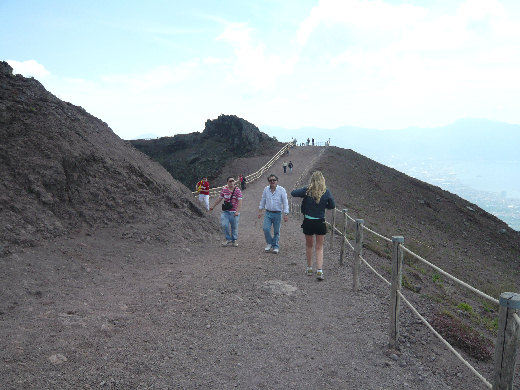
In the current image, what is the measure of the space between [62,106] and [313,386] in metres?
10.3

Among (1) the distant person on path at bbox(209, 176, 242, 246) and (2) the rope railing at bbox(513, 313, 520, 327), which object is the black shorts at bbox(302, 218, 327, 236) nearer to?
(1) the distant person on path at bbox(209, 176, 242, 246)

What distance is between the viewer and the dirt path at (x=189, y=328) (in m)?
4.23

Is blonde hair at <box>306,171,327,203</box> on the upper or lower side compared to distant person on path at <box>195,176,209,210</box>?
upper

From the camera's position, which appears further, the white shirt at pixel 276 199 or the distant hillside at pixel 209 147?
the distant hillside at pixel 209 147

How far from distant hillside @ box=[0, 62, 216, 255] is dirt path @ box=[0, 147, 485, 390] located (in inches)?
24.9

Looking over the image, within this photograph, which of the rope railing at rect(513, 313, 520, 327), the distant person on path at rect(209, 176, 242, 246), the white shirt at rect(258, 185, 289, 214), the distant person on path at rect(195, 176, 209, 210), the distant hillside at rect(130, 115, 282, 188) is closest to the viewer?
the rope railing at rect(513, 313, 520, 327)

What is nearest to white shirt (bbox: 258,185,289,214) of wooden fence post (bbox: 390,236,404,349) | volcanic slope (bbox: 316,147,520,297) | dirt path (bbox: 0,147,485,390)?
dirt path (bbox: 0,147,485,390)

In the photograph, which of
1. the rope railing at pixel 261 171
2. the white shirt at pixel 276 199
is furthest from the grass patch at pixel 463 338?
the rope railing at pixel 261 171

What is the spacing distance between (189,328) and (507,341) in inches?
156

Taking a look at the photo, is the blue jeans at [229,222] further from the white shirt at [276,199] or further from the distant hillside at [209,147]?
the distant hillside at [209,147]

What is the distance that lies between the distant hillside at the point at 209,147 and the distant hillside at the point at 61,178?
38236 mm

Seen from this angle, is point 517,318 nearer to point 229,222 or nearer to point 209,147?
point 229,222

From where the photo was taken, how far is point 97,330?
4969 millimetres

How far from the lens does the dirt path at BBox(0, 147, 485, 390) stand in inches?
166
